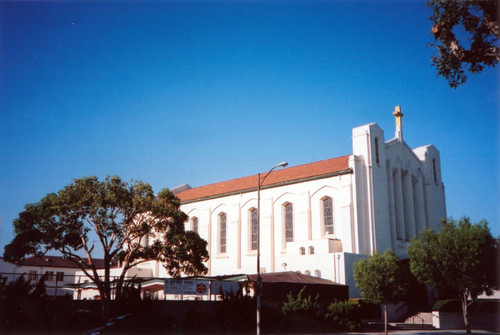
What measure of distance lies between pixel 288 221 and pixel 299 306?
63.2ft

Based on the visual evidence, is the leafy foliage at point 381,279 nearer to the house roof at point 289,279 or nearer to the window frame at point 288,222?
the house roof at point 289,279

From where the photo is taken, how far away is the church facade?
146 ft

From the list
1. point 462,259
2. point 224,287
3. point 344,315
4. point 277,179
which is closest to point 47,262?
point 277,179

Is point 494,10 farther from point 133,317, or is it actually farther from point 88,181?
point 88,181

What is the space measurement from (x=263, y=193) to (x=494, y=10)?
41692mm

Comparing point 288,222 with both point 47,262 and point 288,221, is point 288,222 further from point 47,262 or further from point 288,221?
A: point 47,262

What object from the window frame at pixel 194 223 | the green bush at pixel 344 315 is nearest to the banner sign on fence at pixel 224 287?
the green bush at pixel 344 315

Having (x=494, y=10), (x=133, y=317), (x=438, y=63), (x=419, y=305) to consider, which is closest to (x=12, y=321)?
(x=133, y=317)

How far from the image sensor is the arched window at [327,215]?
4713 centimetres

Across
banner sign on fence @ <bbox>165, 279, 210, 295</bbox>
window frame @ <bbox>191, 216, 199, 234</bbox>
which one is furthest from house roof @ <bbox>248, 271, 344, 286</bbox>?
window frame @ <bbox>191, 216, 199, 234</bbox>

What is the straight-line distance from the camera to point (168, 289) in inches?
1152

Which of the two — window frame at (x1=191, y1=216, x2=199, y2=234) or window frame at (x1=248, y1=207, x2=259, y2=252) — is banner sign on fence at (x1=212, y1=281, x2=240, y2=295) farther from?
window frame at (x1=191, y1=216, x2=199, y2=234)

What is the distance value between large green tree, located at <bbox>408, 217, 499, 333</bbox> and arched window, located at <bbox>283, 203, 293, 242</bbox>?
17.1m

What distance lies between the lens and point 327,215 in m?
47.8
